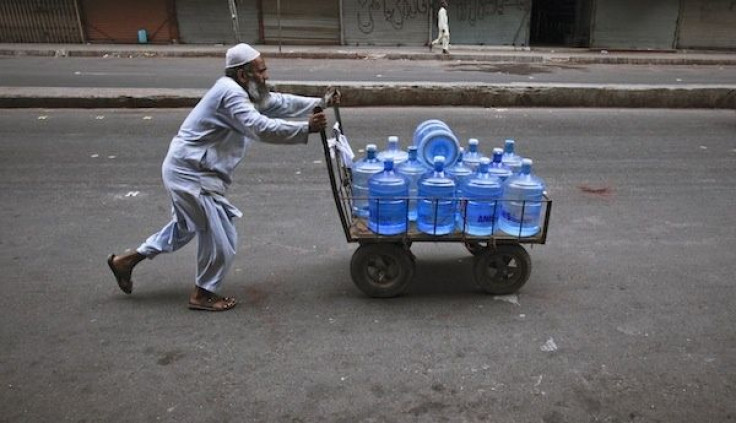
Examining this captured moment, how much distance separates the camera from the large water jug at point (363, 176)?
3.52 metres

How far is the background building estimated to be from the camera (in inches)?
770

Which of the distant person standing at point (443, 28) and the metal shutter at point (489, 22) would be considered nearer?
the distant person standing at point (443, 28)

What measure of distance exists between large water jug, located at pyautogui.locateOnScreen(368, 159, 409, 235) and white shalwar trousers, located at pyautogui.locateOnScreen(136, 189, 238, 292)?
35.5 inches

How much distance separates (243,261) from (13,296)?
59.2 inches

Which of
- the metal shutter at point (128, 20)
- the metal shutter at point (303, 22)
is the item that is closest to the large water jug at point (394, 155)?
the metal shutter at point (303, 22)

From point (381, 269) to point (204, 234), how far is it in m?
1.14

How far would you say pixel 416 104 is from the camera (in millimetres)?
9445

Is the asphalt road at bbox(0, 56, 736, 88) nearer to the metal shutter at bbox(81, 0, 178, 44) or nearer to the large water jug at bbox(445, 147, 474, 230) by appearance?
the metal shutter at bbox(81, 0, 178, 44)

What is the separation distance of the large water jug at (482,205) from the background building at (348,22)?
17.6 m

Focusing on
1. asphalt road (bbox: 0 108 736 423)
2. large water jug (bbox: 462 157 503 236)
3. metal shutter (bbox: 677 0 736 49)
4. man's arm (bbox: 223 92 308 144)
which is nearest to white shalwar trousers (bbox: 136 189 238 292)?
asphalt road (bbox: 0 108 736 423)

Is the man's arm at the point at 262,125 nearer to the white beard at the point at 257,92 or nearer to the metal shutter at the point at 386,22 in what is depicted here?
the white beard at the point at 257,92

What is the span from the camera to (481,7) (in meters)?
19.9

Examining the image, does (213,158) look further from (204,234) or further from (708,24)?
(708,24)

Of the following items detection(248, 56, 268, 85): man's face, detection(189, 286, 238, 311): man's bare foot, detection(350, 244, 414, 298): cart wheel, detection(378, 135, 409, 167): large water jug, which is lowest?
detection(189, 286, 238, 311): man's bare foot
